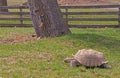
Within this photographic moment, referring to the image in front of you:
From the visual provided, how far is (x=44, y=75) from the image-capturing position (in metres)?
7.71

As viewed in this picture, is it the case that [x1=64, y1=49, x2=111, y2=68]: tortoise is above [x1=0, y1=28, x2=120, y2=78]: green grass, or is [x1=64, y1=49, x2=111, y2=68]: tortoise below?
above

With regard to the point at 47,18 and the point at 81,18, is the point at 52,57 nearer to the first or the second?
the point at 47,18

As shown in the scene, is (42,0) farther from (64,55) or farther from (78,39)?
(64,55)

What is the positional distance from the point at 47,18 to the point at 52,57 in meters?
2.90

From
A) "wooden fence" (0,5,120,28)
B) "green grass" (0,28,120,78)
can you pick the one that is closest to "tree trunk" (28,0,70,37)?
"green grass" (0,28,120,78)

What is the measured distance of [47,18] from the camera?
12094 mm

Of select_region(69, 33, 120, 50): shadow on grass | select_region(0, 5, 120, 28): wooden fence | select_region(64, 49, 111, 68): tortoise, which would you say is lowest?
select_region(0, 5, 120, 28): wooden fence

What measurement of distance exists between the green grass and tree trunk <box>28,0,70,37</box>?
1.47 ft

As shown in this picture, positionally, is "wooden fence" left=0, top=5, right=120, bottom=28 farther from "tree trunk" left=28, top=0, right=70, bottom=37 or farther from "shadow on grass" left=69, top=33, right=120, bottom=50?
"shadow on grass" left=69, top=33, right=120, bottom=50

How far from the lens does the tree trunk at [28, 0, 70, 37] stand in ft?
39.6

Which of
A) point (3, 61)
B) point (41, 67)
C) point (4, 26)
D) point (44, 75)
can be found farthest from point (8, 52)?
point (4, 26)

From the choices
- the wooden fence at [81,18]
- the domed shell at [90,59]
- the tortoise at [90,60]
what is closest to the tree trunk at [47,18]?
the tortoise at [90,60]

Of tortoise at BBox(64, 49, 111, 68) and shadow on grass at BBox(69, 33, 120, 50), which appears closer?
tortoise at BBox(64, 49, 111, 68)

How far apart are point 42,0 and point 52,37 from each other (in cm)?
118
